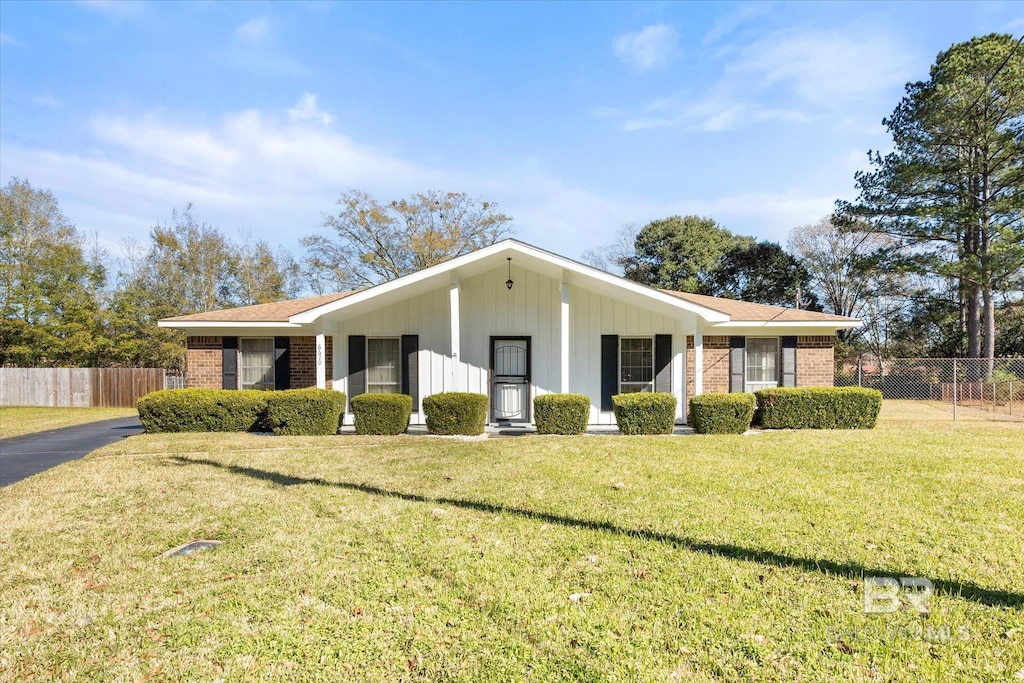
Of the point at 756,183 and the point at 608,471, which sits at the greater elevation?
the point at 756,183

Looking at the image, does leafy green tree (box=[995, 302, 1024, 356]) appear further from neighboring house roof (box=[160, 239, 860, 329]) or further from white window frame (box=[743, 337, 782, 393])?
white window frame (box=[743, 337, 782, 393])

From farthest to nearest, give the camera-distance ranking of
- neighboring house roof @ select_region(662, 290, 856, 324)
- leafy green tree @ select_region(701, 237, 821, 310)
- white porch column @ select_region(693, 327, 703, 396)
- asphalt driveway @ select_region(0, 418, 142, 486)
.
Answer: leafy green tree @ select_region(701, 237, 821, 310), neighboring house roof @ select_region(662, 290, 856, 324), white porch column @ select_region(693, 327, 703, 396), asphalt driveway @ select_region(0, 418, 142, 486)

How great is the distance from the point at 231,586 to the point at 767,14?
37.3 ft

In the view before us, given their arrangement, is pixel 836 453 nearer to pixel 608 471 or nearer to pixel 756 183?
pixel 608 471

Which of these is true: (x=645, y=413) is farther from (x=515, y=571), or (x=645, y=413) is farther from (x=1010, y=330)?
(x=1010, y=330)

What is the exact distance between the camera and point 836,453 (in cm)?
804

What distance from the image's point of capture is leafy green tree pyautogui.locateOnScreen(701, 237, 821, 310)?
31.1 metres

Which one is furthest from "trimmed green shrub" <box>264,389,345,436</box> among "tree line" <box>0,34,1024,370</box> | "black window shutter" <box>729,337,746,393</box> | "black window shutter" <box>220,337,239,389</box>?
"tree line" <box>0,34,1024,370</box>

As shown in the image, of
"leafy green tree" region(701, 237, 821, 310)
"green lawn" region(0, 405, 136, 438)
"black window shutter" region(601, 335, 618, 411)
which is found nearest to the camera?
"black window shutter" region(601, 335, 618, 411)

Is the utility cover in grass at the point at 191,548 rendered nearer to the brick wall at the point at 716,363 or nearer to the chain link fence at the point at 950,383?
the brick wall at the point at 716,363

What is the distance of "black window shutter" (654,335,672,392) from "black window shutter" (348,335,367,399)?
6704 millimetres

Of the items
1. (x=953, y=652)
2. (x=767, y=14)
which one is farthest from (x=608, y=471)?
(x=767, y=14)

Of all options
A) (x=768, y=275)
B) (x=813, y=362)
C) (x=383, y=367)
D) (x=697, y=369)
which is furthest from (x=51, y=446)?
(x=768, y=275)

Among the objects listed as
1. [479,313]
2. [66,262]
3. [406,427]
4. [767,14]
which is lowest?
[406,427]
